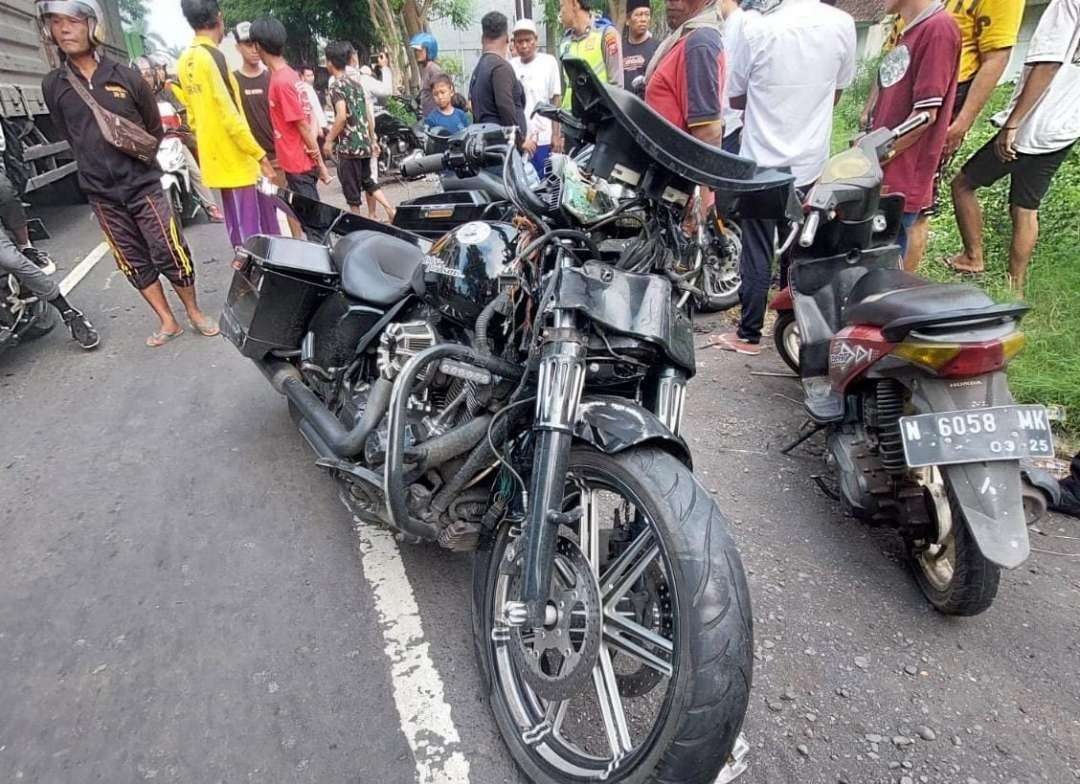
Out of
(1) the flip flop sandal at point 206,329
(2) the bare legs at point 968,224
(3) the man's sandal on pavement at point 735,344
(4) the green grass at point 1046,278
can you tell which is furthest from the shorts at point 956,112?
(1) the flip flop sandal at point 206,329

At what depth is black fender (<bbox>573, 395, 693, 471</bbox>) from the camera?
152 centimetres

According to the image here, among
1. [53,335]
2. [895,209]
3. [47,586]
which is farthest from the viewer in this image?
[53,335]

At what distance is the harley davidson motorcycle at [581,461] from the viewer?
4.59 feet

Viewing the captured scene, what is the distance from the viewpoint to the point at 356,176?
280 inches

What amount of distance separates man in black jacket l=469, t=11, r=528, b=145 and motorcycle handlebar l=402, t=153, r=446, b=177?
3.43 meters

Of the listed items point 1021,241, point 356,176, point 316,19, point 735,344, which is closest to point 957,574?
point 735,344

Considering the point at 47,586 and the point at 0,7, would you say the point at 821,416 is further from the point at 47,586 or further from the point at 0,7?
the point at 0,7

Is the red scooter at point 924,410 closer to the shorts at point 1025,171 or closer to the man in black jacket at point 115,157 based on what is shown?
the shorts at point 1025,171

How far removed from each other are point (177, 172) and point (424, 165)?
6769 millimetres

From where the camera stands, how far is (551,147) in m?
6.12

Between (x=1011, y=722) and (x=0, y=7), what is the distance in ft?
35.0

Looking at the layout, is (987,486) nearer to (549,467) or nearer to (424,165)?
(549,467)

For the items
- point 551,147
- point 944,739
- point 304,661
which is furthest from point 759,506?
point 551,147

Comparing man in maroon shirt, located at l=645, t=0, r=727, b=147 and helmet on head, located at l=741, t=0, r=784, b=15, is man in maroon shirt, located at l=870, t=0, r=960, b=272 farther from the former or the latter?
helmet on head, located at l=741, t=0, r=784, b=15
